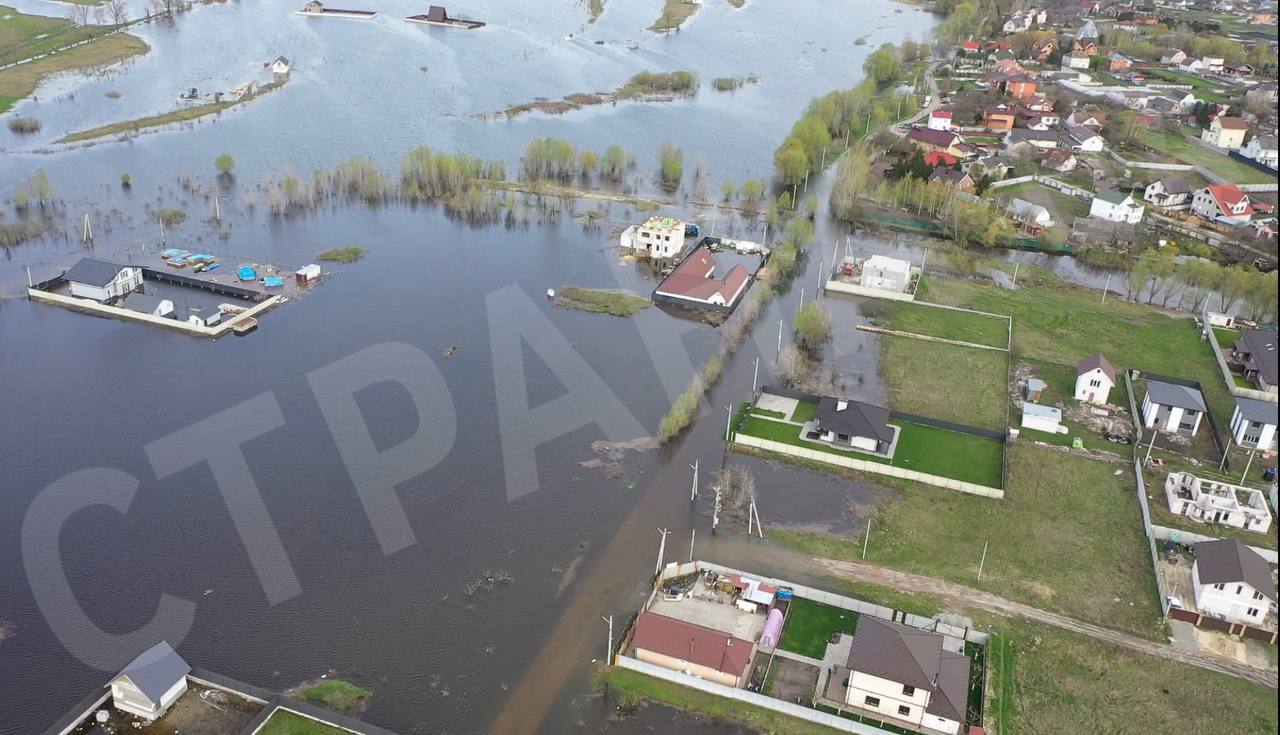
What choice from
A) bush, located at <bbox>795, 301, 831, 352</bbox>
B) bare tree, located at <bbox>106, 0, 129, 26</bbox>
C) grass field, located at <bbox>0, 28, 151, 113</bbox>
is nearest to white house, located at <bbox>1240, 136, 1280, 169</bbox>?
bush, located at <bbox>795, 301, 831, 352</bbox>

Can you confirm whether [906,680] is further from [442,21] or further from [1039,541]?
[442,21]

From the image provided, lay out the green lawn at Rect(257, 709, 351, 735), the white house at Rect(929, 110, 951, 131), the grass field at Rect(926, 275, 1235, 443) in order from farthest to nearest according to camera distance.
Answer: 1. the white house at Rect(929, 110, 951, 131)
2. the grass field at Rect(926, 275, 1235, 443)
3. the green lawn at Rect(257, 709, 351, 735)

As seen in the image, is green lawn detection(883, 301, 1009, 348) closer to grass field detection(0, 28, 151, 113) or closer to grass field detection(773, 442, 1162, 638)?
grass field detection(773, 442, 1162, 638)

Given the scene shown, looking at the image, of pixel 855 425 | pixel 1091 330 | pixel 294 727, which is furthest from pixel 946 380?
pixel 294 727

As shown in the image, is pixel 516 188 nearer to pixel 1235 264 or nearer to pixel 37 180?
pixel 37 180

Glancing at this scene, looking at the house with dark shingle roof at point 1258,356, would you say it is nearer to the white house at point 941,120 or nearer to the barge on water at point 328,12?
the white house at point 941,120

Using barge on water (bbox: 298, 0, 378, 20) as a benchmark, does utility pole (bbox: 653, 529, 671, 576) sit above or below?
below
